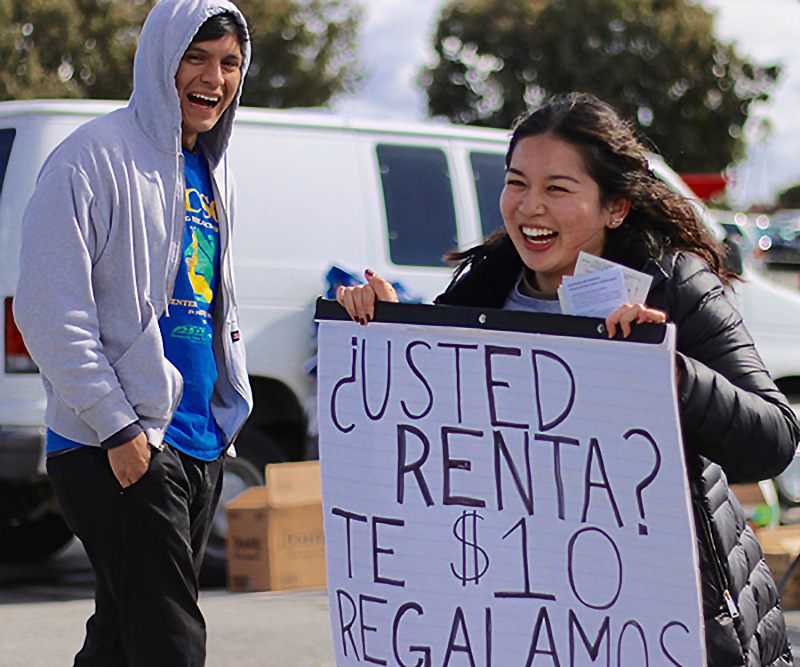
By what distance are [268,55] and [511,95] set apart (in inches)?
566

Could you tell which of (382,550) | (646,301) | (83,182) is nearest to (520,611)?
(382,550)

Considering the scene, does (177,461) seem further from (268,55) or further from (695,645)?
(268,55)

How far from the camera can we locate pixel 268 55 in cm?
2912

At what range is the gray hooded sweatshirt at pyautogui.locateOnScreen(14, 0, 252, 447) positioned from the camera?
8.91ft

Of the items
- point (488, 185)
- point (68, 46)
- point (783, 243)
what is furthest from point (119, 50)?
point (783, 243)

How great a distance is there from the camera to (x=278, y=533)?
5688 millimetres

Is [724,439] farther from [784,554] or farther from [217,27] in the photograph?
[784,554]

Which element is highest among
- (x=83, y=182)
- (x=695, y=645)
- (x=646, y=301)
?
(x=83, y=182)

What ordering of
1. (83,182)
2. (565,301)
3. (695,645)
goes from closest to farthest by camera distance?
(695,645) → (565,301) → (83,182)

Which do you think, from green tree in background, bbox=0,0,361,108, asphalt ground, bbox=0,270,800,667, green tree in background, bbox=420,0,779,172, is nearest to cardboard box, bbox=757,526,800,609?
asphalt ground, bbox=0,270,800,667

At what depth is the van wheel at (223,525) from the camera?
5926mm

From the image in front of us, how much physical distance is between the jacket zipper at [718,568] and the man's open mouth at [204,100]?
156 centimetres

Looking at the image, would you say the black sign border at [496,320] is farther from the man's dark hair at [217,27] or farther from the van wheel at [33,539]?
the van wheel at [33,539]

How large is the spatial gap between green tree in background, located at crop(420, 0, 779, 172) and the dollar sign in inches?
1512
